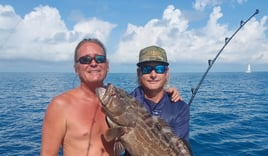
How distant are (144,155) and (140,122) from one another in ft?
2.02

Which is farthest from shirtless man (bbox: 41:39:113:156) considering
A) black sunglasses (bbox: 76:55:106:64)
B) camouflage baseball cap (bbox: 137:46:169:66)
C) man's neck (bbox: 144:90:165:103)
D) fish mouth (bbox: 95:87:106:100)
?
man's neck (bbox: 144:90:165:103)

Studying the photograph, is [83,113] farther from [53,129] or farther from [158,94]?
[158,94]

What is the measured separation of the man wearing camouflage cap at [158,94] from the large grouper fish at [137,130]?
283mm

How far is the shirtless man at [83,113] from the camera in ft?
16.2

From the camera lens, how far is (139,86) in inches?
251

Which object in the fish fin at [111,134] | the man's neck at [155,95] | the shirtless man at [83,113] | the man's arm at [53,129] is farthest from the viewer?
the man's neck at [155,95]

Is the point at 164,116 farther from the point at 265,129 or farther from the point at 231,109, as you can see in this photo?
the point at 231,109

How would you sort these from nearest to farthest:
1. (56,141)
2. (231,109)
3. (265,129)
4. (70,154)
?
(56,141), (70,154), (265,129), (231,109)

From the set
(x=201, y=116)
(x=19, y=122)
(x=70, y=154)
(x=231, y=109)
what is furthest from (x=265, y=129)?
(x=19, y=122)

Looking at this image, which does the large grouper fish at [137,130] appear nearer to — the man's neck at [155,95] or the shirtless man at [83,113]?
the shirtless man at [83,113]

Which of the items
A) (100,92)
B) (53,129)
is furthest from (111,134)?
(53,129)

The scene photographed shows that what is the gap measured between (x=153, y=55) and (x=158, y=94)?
2.75 feet

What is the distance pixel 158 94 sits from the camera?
6.10m

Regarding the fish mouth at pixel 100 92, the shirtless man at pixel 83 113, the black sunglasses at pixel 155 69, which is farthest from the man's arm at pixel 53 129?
the black sunglasses at pixel 155 69
